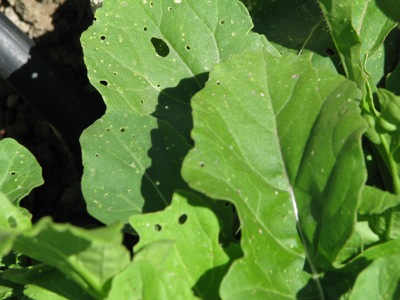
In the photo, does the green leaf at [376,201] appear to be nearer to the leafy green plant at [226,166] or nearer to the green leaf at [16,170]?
the leafy green plant at [226,166]

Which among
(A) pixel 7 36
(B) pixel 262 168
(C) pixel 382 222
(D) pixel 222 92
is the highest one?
(A) pixel 7 36

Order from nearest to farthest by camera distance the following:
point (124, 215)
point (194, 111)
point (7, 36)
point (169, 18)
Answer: point (194, 111) < point (124, 215) < point (169, 18) < point (7, 36)

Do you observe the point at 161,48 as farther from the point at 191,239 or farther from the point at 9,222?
the point at 9,222

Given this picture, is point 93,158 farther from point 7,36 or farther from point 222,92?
point 7,36

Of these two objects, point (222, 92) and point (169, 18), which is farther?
point (169, 18)

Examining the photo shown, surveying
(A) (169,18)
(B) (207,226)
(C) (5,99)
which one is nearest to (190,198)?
(B) (207,226)

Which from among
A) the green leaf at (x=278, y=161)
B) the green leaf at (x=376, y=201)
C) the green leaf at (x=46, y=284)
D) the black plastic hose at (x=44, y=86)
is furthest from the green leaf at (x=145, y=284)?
the black plastic hose at (x=44, y=86)

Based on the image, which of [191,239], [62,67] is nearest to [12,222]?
[191,239]
